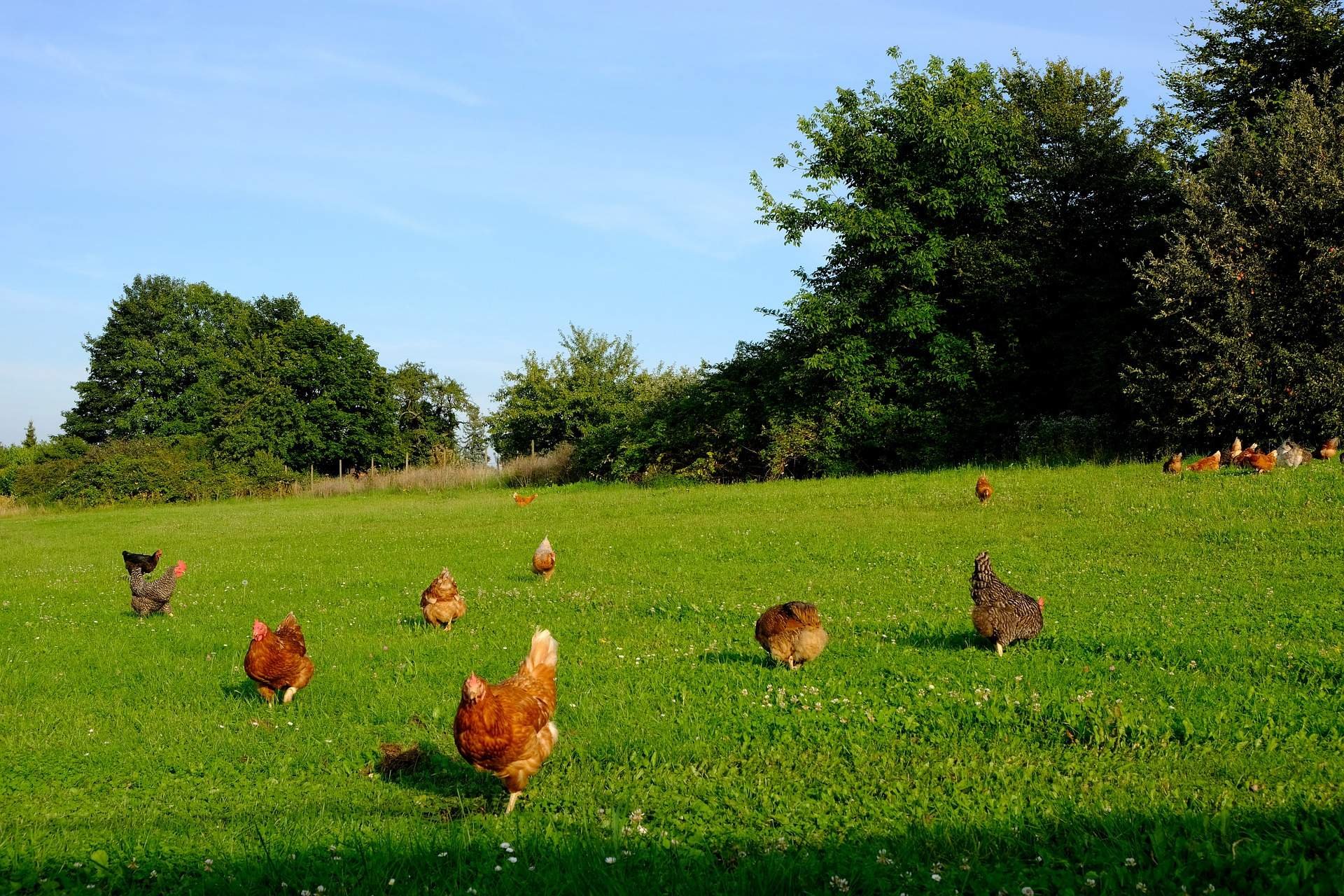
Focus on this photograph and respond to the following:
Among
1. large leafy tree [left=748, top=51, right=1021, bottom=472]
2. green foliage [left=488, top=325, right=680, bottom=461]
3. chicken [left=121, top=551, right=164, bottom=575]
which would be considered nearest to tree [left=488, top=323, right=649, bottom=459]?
green foliage [left=488, top=325, right=680, bottom=461]

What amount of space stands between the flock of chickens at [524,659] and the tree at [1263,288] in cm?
1879

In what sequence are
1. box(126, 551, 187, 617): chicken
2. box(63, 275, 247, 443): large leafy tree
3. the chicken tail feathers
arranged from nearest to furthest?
the chicken tail feathers < box(126, 551, 187, 617): chicken < box(63, 275, 247, 443): large leafy tree

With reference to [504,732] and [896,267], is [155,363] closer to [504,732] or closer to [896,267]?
[896,267]

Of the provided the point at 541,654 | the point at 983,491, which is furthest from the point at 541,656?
the point at 983,491

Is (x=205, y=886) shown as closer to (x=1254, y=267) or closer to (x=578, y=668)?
(x=578, y=668)

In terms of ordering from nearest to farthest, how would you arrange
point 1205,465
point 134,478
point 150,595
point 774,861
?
point 774,861
point 150,595
point 1205,465
point 134,478

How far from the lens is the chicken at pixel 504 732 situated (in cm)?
612

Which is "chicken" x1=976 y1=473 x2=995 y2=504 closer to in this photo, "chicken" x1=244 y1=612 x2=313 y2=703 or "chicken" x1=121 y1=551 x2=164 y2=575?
"chicken" x1=244 y1=612 x2=313 y2=703

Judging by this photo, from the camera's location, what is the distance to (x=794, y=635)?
30.2 feet

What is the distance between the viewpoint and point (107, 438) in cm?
7256

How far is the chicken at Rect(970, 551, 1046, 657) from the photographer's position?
9.59 m

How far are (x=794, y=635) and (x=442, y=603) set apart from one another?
5554 mm

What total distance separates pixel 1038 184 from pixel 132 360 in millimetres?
70176

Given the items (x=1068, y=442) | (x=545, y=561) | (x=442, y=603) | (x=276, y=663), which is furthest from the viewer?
(x=1068, y=442)
